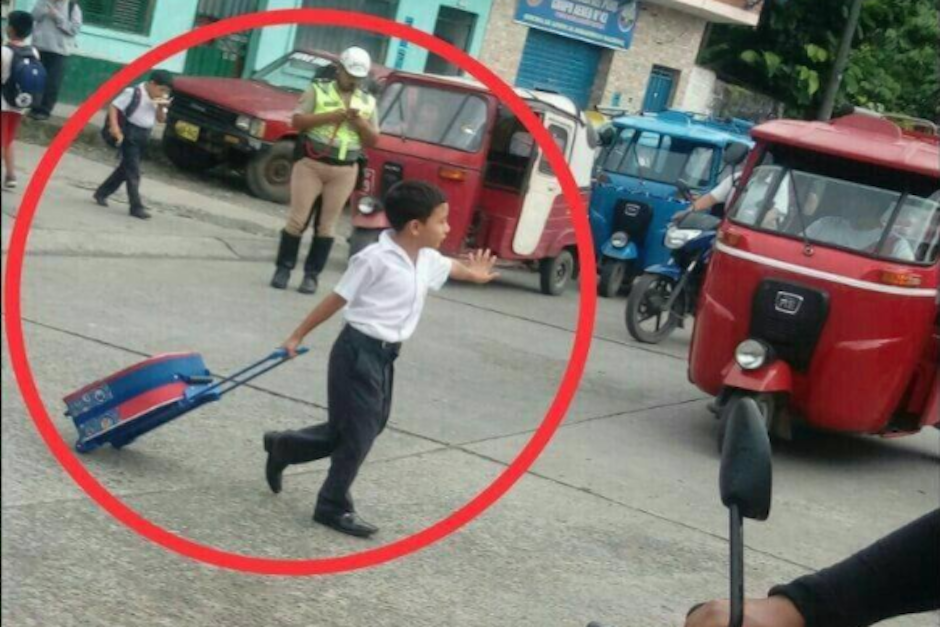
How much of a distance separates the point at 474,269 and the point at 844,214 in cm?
438

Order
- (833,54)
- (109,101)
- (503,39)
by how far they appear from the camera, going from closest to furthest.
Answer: (109,101) < (503,39) < (833,54)

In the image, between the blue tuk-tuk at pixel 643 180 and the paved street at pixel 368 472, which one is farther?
the blue tuk-tuk at pixel 643 180

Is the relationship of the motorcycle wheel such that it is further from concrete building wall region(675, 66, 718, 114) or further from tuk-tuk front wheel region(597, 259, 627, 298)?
concrete building wall region(675, 66, 718, 114)

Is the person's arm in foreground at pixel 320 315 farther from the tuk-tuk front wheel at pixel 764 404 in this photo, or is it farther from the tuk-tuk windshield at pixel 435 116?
the tuk-tuk front wheel at pixel 764 404

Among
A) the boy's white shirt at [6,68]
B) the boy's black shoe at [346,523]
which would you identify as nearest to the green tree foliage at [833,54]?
the boy's white shirt at [6,68]

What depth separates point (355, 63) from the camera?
4.96 meters

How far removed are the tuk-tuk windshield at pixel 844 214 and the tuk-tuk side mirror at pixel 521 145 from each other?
1.95 m

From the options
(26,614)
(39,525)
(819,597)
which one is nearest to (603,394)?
(39,525)

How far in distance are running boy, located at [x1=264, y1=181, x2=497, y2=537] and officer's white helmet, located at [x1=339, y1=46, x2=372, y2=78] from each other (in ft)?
2.48

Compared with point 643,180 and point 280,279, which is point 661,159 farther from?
point 280,279

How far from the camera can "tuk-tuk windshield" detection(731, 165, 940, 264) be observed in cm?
794

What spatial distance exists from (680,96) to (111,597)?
2517 cm

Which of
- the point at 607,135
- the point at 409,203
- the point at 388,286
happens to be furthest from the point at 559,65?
the point at 409,203

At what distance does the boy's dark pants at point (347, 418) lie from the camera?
4758mm
